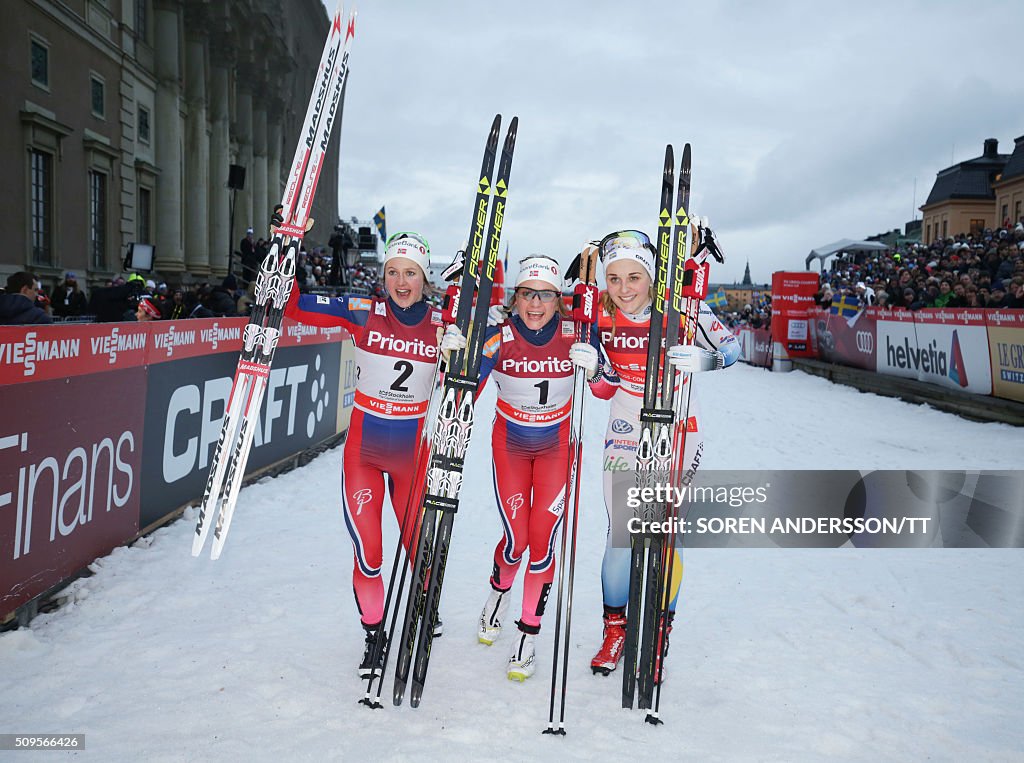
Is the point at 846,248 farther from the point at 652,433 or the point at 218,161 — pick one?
the point at 652,433

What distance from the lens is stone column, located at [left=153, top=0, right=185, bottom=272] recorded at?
2409 centimetres

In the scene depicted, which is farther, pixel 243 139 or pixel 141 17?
pixel 243 139

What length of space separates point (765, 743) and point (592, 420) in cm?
930

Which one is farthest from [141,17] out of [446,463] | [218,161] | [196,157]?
[446,463]

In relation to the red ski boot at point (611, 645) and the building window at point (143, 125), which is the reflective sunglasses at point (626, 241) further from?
the building window at point (143, 125)

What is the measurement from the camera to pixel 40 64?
1688 centimetres

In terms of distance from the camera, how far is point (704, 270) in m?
4.19

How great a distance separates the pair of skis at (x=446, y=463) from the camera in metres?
3.67

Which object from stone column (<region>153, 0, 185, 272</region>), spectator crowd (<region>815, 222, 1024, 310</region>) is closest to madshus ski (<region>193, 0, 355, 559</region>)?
spectator crowd (<region>815, 222, 1024, 310</region>)

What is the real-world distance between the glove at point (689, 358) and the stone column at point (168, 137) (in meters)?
24.7

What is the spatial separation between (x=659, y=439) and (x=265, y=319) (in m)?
2.47

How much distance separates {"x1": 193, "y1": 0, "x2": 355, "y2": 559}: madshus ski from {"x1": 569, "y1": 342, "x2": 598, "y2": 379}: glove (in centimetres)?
176

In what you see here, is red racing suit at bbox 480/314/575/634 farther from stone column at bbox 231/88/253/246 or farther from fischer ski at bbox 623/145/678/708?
stone column at bbox 231/88/253/246

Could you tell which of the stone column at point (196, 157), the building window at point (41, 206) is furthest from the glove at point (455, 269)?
the stone column at point (196, 157)
